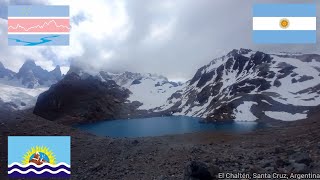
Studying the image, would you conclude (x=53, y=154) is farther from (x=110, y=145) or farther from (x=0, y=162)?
(x=110, y=145)

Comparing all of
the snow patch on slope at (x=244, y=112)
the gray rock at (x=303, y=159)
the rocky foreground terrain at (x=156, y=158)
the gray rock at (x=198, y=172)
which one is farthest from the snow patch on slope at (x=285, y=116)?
the gray rock at (x=198, y=172)

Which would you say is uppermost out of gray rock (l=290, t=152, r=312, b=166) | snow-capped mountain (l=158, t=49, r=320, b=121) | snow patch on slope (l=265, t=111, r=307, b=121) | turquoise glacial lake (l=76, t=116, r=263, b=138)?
snow-capped mountain (l=158, t=49, r=320, b=121)

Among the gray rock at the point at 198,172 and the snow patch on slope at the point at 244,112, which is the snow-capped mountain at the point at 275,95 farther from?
the gray rock at the point at 198,172

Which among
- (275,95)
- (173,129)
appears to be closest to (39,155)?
(173,129)

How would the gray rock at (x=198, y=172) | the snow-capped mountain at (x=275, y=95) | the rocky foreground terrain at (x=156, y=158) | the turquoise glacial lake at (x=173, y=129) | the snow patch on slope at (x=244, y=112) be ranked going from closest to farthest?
the gray rock at (x=198, y=172) → the rocky foreground terrain at (x=156, y=158) → the turquoise glacial lake at (x=173, y=129) → the snow-capped mountain at (x=275, y=95) → the snow patch on slope at (x=244, y=112)

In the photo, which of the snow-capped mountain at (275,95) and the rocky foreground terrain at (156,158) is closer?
the rocky foreground terrain at (156,158)

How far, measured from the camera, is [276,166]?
741 inches

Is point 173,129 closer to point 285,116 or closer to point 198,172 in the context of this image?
point 285,116

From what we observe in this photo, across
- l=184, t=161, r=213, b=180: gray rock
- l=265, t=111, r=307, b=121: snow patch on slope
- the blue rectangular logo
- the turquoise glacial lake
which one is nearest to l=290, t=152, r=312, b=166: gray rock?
l=184, t=161, r=213, b=180: gray rock

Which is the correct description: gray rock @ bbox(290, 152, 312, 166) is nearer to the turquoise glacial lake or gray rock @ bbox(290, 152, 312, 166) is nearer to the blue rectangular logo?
the blue rectangular logo

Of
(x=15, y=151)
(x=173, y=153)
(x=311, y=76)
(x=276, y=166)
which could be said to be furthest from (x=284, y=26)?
(x=311, y=76)

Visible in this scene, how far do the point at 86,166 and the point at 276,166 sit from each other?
15.9 meters

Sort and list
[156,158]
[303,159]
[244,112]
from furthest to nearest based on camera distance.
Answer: [244,112] → [156,158] → [303,159]

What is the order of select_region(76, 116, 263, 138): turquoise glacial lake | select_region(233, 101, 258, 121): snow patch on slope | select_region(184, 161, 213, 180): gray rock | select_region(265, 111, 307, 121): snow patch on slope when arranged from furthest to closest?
select_region(233, 101, 258, 121): snow patch on slope < select_region(265, 111, 307, 121): snow patch on slope < select_region(76, 116, 263, 138): turquoise glacial lake < select_region(184, 161, 213, 180): gray rock
